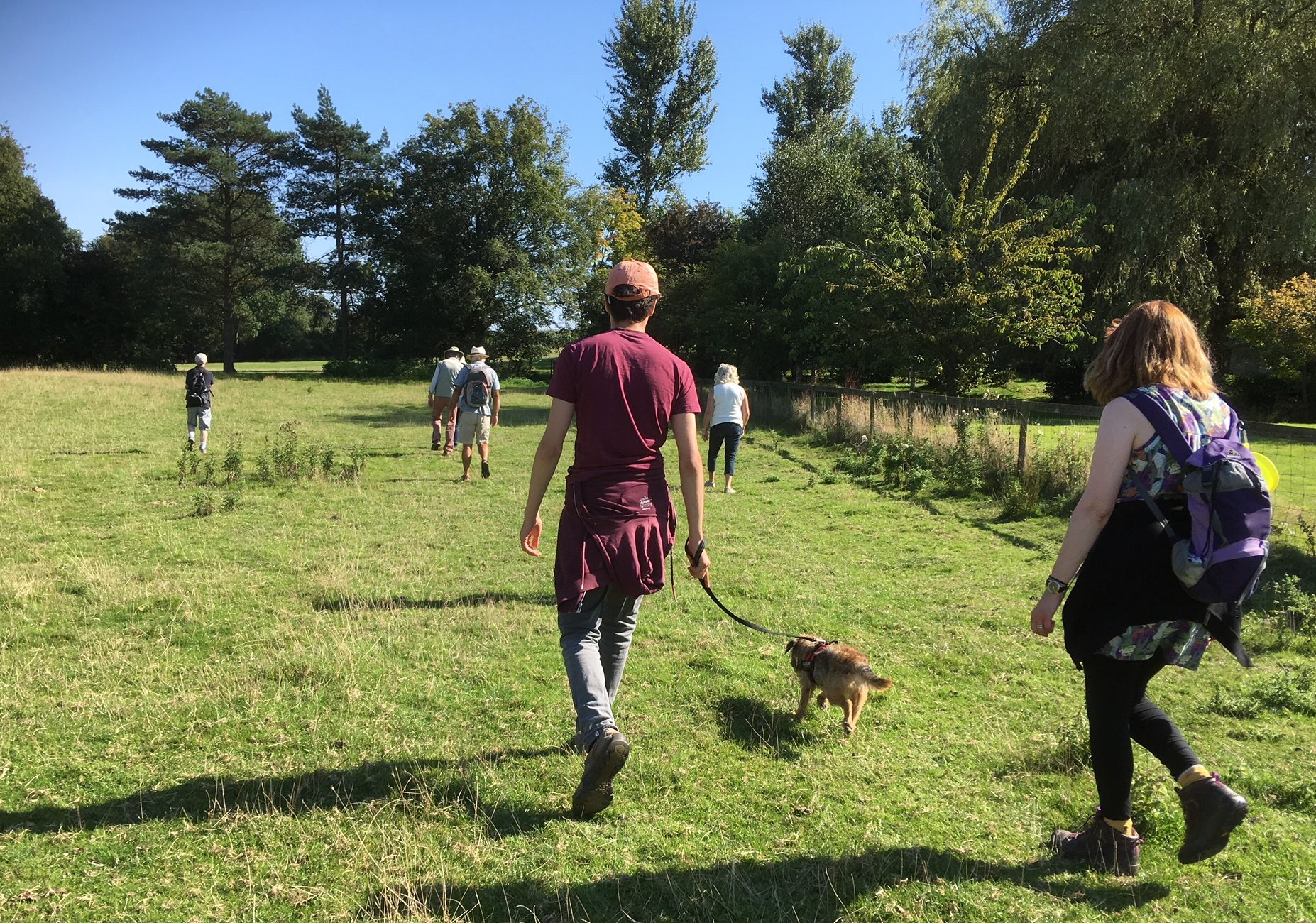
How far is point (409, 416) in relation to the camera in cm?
2248

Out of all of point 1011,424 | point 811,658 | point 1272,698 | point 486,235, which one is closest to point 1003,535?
point 1011,424

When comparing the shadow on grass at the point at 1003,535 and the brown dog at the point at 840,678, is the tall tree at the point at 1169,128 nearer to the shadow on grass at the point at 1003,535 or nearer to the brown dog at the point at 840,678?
the shadow on grass at the point at 1003,535

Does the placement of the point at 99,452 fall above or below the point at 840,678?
below

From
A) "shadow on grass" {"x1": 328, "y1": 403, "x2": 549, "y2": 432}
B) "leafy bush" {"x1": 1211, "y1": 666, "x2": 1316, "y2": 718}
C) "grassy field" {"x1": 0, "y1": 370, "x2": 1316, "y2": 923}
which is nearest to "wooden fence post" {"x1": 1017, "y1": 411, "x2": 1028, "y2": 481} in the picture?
"grassy field" {"x1": 0, "y1": 370, "x2": 1316, "y2": 923}

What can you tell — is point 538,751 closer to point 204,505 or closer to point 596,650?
point 596,650

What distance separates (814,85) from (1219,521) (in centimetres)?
4333

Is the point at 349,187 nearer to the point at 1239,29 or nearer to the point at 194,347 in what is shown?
the point at 194,347

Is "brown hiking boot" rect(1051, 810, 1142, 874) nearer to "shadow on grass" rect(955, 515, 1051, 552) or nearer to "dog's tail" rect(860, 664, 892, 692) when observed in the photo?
"dog's tail" rect(860, 664, 892, 692)

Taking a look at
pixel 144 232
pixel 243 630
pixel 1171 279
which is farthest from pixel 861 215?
pixel 144 232

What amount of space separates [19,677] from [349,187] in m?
49.2

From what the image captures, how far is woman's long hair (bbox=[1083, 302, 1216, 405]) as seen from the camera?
255cm

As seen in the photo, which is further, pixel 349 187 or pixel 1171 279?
pixel 349 187

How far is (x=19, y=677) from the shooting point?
422 centimetres

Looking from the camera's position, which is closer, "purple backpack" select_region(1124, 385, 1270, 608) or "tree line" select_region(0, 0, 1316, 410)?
"purple backpack" select_region(1124, 385, 1270, 608)
